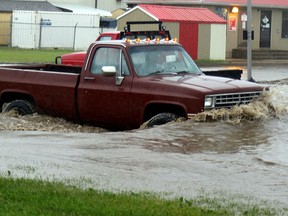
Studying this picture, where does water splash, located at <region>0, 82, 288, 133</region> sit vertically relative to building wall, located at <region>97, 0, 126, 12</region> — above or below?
below

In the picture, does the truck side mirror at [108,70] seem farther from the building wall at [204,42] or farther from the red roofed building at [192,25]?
the building wall at [204,42]

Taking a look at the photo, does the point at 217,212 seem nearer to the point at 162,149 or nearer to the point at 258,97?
the point at 162,149

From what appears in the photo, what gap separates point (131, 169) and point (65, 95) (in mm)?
4933

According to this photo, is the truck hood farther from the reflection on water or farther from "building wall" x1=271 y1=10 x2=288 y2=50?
"building wall" x1=271 y1=10 x2=288 y2=50

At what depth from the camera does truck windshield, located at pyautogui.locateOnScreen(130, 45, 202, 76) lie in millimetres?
14289

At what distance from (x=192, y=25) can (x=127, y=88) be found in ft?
93.6

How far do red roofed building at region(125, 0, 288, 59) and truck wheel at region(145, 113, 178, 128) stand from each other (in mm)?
33533

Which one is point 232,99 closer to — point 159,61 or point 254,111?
point 254,111

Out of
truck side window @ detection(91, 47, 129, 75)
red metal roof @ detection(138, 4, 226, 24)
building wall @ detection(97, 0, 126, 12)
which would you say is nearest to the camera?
truck side window @ detection(91, 47, 129, 75)

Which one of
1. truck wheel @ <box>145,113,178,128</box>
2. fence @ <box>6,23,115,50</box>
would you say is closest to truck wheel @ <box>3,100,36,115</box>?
truck wheel @ <box>145,113,178,128</box>

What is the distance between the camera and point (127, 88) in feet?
46.0

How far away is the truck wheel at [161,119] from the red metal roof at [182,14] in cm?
2724

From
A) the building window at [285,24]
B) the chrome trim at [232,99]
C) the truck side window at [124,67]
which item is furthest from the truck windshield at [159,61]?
the building window at [285,24]

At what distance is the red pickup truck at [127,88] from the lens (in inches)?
530
